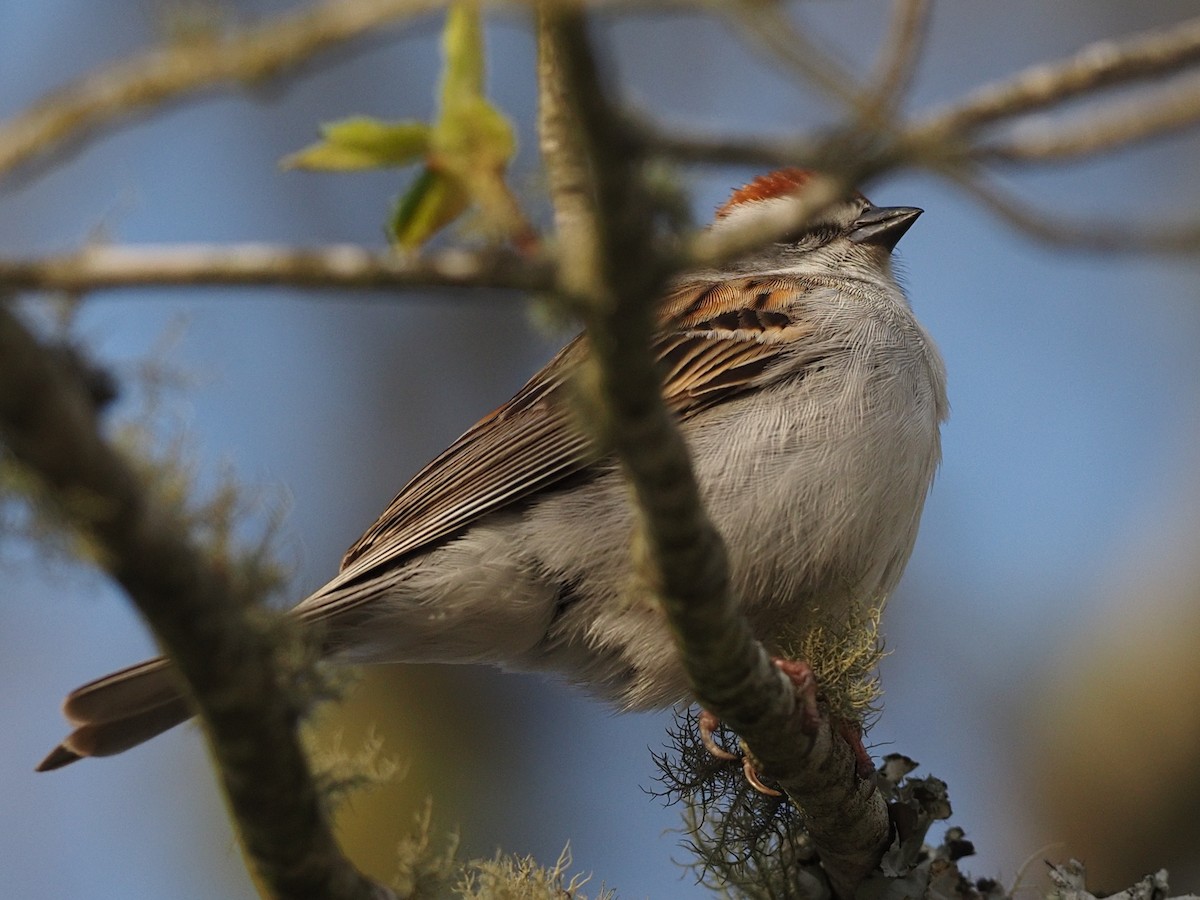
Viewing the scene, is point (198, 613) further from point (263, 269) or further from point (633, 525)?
point (633, 525)

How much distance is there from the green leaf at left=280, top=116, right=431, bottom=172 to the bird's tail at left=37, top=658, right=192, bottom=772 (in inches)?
94.2

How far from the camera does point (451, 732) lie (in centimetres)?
667

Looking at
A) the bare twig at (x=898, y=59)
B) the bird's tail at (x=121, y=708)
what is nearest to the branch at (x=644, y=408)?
the bare twig at (x=898, y=59)

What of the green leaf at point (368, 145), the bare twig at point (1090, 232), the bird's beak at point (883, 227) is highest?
the bird's beak at point (883, 227)

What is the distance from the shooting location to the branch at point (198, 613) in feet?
5.69

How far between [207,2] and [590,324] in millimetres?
621

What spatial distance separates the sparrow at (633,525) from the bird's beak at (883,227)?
2.72 feet

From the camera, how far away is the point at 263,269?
1.64 meters

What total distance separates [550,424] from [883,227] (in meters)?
1.93

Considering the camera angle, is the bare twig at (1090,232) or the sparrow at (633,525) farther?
the sparrow at (633,525)

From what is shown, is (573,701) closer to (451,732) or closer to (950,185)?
(451,732)

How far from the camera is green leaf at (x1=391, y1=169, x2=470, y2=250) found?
6.64 ft

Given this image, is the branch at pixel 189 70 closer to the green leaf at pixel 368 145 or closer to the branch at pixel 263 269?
the branch at pixel 263 269

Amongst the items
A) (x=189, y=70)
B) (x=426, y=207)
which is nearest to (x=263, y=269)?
(x=189, y=70)
